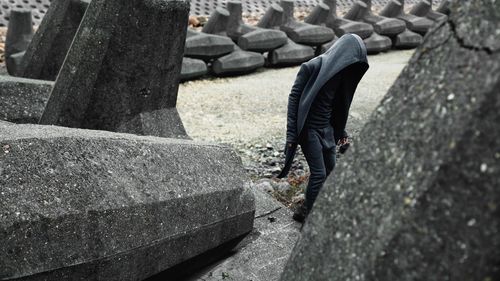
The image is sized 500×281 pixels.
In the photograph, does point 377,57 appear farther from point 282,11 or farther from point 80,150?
point 80,150

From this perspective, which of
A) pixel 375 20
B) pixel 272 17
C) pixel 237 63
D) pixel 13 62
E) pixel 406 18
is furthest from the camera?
pixel 406 18

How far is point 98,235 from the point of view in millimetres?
1896

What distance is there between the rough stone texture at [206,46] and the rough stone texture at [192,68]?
118mm

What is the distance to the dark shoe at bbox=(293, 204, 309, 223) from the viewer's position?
319cm

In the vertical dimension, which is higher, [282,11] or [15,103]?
[15,103]

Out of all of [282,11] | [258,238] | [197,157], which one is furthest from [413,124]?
[282,11]

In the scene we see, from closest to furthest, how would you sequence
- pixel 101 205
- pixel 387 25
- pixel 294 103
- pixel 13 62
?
pixel 101 205 < pixel 294 103 < pixel 13 62 < pixel 387 25

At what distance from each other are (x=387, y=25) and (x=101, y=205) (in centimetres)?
909

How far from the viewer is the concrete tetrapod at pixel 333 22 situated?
9.52 m

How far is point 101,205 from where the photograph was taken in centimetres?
191

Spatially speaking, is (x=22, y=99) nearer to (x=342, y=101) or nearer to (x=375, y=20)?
(x=342, y=101)

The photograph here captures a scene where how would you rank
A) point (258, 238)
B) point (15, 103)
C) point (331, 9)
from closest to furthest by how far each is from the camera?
1. point (258, 238)
2. point (15, 103)
3. point (331, 9)

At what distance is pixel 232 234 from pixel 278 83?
17.2 feet

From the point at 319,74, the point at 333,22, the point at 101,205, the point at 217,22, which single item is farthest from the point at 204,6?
the point at 101,205
